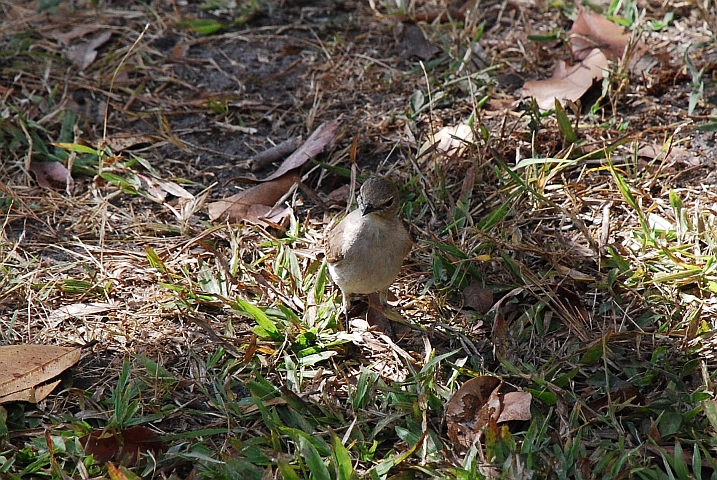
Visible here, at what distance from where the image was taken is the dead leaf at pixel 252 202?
606 centimetres

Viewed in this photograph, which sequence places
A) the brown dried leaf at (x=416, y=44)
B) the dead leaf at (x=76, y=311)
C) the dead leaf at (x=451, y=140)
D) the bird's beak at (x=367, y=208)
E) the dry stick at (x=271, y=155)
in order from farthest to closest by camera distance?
the brown dried leaf at (x=416, y=44) → the dry stick at (x=271, y=155) → the dead leaf at (x=451, y=140) → the dead leaf at (x=76, y=311) → the bird's beak at (x=367, y=208)

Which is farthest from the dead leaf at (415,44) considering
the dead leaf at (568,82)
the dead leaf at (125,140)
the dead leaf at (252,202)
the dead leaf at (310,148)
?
the dead leaf at (125,140)

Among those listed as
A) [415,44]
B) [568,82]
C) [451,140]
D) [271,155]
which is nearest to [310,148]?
[271,155]

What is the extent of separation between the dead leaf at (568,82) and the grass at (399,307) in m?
0.24

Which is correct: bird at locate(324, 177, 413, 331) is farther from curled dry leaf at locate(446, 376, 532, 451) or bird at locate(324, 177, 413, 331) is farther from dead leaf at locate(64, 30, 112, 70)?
dead leaf at locate(64, 30, 112, 70)

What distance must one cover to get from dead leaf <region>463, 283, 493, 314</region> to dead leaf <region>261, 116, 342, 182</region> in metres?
1.84

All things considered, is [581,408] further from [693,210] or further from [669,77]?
[669,77]

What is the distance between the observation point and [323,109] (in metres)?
6.95

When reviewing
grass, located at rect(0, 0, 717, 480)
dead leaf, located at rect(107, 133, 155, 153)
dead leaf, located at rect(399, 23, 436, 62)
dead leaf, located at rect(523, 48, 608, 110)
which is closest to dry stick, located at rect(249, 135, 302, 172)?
grass, located at rect(0, 0, 717, 480)

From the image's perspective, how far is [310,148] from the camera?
6457 millimetres

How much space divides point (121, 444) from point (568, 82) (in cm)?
458

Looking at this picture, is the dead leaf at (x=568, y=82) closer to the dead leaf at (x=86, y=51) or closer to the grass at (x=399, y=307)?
the grass at (x=399, y=307)

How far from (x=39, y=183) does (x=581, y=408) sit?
4461 mm

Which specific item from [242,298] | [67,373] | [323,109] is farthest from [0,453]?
[323,109]
